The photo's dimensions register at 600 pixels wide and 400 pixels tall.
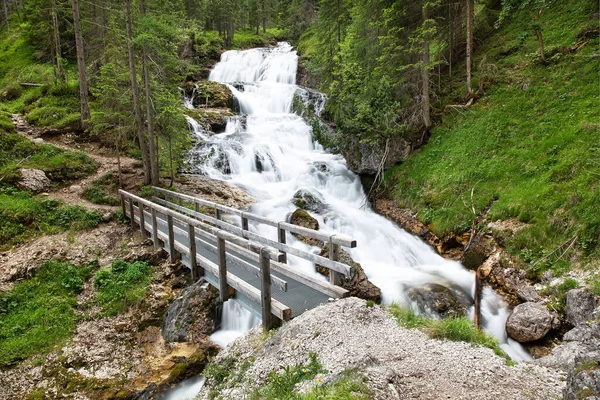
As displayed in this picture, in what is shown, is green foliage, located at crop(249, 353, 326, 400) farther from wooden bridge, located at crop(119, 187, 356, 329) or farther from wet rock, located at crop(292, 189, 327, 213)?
wet rock, located at crop(292, 189, 327, 213)

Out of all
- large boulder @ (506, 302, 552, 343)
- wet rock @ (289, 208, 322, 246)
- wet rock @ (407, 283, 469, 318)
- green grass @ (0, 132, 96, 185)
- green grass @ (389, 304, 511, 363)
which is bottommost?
wet rock @ (407, 283, 469, 318)

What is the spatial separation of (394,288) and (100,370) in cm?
726

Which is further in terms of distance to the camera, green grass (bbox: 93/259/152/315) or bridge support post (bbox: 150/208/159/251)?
bridge support post (bbox: 150/208/159/251)

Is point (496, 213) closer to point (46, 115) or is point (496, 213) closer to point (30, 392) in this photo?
point (30, 392)

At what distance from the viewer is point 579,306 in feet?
23.5

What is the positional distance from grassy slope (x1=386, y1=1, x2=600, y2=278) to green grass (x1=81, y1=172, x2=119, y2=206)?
37.9 feet

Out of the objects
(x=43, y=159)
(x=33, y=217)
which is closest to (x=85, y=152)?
(x=43, y=159)

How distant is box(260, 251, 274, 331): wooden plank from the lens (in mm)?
5957

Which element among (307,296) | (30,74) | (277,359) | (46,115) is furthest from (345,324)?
(30,74)

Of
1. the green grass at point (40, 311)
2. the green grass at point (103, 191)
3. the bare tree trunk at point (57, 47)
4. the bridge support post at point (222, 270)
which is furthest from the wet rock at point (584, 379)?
the bare tree trunk at point (57, 47)

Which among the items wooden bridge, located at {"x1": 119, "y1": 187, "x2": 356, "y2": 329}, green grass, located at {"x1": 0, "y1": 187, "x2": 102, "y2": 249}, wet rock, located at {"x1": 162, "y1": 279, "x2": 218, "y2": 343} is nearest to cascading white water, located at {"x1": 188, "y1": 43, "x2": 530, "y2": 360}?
wet rock, located at {"x1": 162, "y1": 279, "x2": 218, "y2": 343}

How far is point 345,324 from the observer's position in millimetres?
5211

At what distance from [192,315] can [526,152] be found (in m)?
11.2

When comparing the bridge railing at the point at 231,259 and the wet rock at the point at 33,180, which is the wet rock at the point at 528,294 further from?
the wet rock at the point at 33,180
